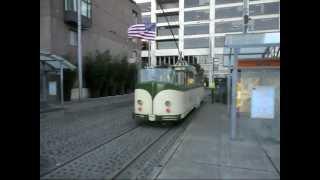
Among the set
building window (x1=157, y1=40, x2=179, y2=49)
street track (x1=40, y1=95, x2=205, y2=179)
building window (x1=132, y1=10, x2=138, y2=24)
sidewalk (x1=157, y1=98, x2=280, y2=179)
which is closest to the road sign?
sidewalk (x1=157, y1=98, x2=280, y2=179)

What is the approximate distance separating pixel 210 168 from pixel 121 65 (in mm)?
31964

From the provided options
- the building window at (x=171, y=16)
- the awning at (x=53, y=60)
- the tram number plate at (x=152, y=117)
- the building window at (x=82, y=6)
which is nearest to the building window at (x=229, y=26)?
the building window at (x=171, y=16)

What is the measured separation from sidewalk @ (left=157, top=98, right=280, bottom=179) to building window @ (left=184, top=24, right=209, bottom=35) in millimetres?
51800

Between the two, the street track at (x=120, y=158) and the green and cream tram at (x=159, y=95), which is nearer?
the street track at (x=120, y=158)

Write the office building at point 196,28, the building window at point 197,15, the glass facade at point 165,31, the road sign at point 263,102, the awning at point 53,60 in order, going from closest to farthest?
the road sign at point 263,102 < the awning at point 53,60 < the office building at point 196,28 < the building window at point 197,15 < the glass facade at point 165,31

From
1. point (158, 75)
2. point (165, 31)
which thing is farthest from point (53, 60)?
point (165, 31)

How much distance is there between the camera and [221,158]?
7172mm

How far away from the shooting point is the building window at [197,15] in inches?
2179

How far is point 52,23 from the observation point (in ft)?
86.8

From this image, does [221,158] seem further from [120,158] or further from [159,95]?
[159,95]

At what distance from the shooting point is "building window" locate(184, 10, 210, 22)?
55.3m

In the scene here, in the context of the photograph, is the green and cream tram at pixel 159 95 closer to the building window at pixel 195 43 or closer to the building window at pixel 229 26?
the building window at pixel 229 26

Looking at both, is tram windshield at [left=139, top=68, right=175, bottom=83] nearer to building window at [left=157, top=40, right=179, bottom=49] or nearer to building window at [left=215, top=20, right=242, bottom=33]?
building window at [left=215, top=20, right=242, bottom=33]

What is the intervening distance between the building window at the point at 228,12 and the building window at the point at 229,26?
164 cm
